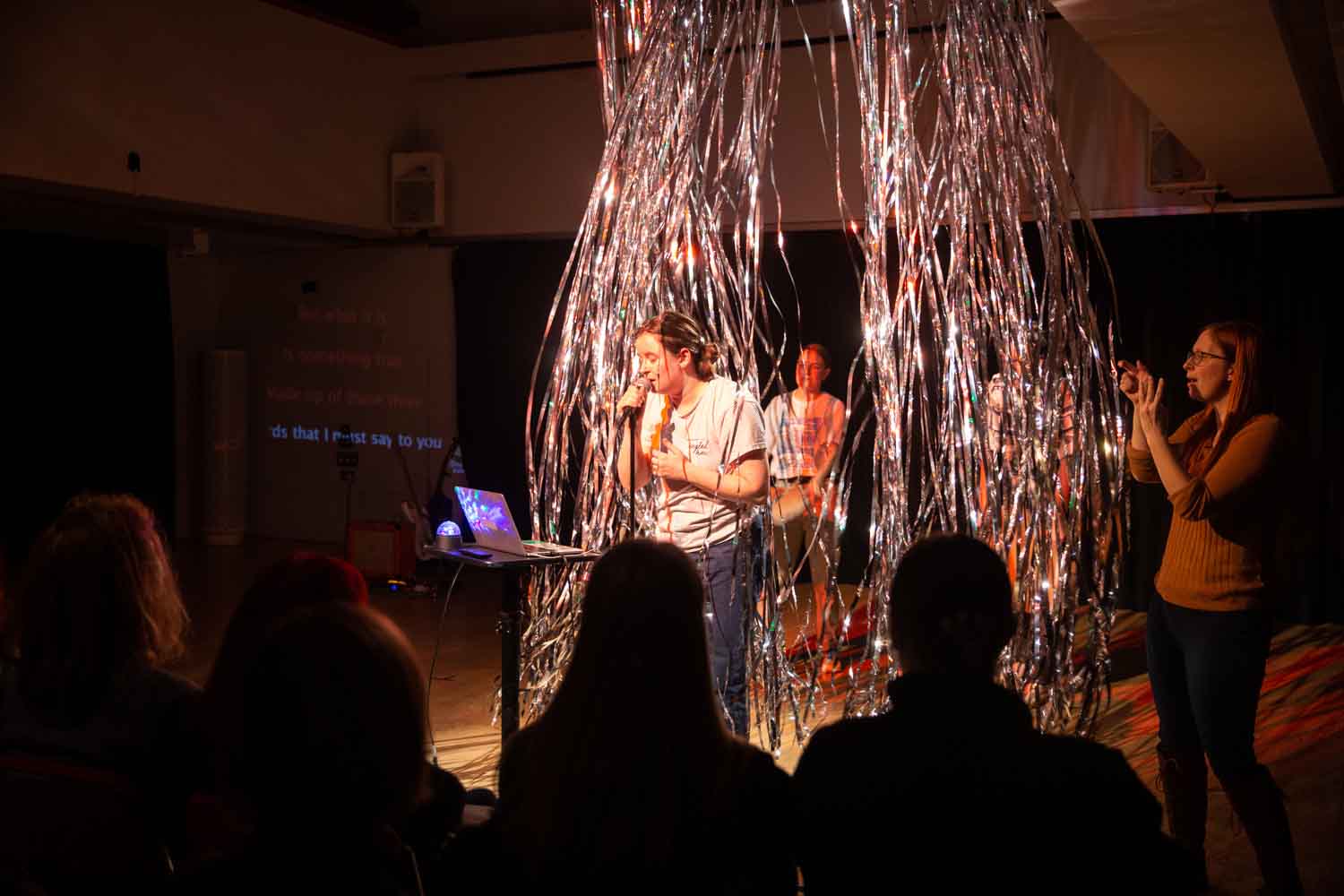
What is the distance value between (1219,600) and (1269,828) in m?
0.45

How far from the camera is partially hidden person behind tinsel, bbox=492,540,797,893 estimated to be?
1240 mm

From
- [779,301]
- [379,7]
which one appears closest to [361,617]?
[779,301]

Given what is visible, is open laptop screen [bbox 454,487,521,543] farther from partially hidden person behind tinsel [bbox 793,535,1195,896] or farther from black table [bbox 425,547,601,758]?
Answer: partially hidden person behind tinsel [bbox 793,535,1195,896]

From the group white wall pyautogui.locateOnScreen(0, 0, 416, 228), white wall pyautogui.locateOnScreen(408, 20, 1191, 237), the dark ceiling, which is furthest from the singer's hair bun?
the dark ceiling

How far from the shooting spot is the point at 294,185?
23.1ft

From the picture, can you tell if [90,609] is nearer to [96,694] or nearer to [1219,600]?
[96,694]

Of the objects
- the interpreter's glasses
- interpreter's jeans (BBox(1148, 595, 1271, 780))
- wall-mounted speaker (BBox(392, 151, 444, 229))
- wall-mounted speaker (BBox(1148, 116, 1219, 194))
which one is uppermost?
wall-mounted speaker (BBox(392, 151, 444, 229))

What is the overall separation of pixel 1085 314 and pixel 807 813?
7.16 feet

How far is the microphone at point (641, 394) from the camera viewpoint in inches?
124

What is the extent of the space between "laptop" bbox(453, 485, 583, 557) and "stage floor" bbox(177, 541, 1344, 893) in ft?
2.67

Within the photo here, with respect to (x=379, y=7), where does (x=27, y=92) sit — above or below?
below

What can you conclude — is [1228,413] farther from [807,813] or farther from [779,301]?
[779,301]

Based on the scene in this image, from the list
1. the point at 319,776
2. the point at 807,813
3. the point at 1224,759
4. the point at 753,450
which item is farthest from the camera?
the point at 753,450

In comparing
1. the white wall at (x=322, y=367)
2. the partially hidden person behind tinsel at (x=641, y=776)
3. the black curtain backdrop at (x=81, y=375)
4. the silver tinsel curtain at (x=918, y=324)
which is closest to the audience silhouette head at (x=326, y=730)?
the partially hidden person behind tinsel at (x=641, y=776)
